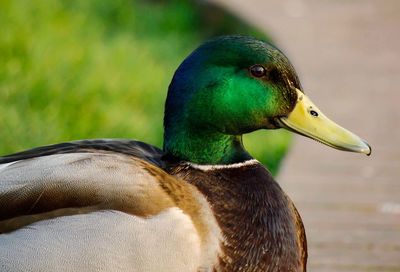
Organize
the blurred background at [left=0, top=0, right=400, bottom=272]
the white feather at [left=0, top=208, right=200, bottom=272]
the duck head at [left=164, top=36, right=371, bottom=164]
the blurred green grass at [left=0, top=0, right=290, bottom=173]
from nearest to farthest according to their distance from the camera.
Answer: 1. the white feather at [left=0, top=208, right=200, bottom=272]
2. the duck head at [left=164, top=36, right=371, bottom=164]
3. the blurred background at [left=0, top=0, right=400, bottom=272]
4. the blurred green grass at [left=0, top=0, right=290, bottom=173]

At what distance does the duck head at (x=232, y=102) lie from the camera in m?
3.94

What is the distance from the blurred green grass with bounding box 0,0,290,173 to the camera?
22.6 feet

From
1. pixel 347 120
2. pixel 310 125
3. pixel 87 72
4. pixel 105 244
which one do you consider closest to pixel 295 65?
pixel 347 120

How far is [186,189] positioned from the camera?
3869mm

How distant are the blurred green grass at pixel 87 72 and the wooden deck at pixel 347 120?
0.42 metres

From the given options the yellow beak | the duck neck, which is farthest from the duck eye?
the duck neck

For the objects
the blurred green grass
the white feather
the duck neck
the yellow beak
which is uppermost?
the yellow beak

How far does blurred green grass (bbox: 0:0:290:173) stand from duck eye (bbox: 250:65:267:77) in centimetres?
267

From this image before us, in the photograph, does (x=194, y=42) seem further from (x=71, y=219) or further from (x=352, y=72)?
(x=71, y=219)

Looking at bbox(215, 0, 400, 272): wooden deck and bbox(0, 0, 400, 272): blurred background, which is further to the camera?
bbox(0, 0, 400, 272): blurred background

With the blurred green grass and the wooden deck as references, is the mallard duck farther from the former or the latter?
the blurred green grass

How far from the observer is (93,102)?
735cm

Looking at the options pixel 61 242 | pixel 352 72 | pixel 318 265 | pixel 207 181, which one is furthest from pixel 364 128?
pixel 61 242

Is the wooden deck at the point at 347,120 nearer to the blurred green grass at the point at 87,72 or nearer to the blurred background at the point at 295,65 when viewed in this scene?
the blurred background at the point at 295,65
